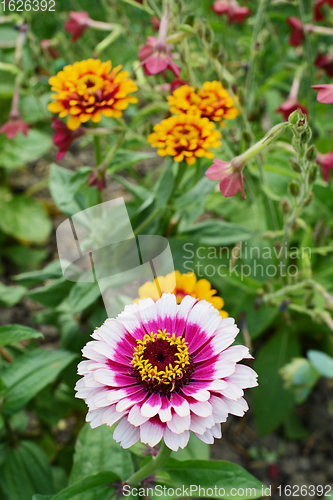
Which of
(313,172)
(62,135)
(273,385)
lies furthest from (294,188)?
(273,385)

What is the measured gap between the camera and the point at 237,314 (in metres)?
1.02

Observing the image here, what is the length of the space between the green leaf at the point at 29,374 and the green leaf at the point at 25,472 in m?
0.14

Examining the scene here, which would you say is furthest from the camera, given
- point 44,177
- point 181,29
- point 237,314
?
point 44,177

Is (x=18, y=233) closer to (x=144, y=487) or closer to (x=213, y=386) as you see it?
(x=144, y=487)

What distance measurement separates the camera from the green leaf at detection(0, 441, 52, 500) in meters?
0.80

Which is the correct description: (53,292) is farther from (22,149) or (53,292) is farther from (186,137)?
(22,149)

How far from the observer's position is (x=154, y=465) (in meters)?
0.50

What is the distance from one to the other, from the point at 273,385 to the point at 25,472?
2.14 feet

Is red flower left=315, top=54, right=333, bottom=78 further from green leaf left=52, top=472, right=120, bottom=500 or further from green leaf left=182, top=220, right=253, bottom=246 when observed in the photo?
green leaf left=52, top=472, right=120, bottom=500

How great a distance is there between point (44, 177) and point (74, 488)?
4.74 ft

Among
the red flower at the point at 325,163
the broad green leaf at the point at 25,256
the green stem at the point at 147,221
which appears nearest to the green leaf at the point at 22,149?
the broad green leaf at the point at 25,256

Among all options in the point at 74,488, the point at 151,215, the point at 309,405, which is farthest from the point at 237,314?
the point at 74,488

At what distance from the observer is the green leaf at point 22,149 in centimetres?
153

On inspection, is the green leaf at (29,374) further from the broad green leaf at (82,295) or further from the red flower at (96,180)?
the red flower at (96,180)
